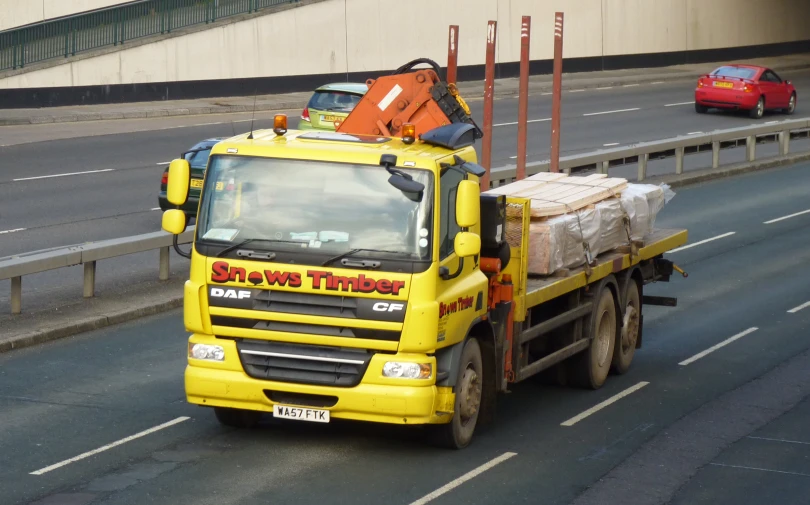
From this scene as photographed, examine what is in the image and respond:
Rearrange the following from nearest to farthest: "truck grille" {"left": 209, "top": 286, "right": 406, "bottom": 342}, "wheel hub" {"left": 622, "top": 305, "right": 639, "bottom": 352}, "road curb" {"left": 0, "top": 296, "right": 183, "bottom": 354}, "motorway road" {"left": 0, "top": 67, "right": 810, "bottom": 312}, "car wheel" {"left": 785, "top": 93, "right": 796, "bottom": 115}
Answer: "truck grille" {"left": 209, "top": 286, "right": 406, "bottom": 342} → "road curb" {"left": 0, "top": 296, "right": 183, "bottom": 354} → "wheel hub" {"left": 622, "top": 305, "right": 639, "bottom": 352} → "motorway road" {"left": 0, "top": 67, "right": 810, "bottom": 312} → "car wheel" {"left": 785, "top": 93, "right": 796, "bottom": 115}

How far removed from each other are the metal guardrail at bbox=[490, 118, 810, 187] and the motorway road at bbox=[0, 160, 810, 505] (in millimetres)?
9041

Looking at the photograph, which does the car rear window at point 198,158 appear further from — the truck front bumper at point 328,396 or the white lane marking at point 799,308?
the truck front bumper at point 328,396

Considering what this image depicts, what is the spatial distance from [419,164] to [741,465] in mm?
3379

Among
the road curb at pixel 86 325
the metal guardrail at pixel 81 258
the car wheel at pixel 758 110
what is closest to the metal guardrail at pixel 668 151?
the car wheel at pixel 758 110

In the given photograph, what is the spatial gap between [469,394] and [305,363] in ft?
4.45

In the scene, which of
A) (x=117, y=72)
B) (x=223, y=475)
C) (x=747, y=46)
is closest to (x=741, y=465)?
(x=223, y=475)

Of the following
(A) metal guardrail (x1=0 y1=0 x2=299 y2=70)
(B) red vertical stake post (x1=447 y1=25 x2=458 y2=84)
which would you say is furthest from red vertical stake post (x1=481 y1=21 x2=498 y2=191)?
(A) metal guardrail (x1=0 y1=0 x2=299 y2=70)

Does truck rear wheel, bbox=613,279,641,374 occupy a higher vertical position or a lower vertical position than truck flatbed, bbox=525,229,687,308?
lower

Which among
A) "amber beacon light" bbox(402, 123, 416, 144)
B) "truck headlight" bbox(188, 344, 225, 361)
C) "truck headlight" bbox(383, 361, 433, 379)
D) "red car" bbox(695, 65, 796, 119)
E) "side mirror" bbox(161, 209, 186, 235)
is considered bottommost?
"truck headlight" bbox(383, 361, 433, 379)

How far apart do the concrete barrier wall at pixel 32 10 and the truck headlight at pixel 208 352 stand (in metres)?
29.7

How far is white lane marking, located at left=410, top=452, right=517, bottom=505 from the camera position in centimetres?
911

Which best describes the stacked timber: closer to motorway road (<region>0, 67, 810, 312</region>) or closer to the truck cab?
the truck cab

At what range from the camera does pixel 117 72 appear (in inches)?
1481

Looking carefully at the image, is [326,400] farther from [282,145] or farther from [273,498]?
[282,145]
